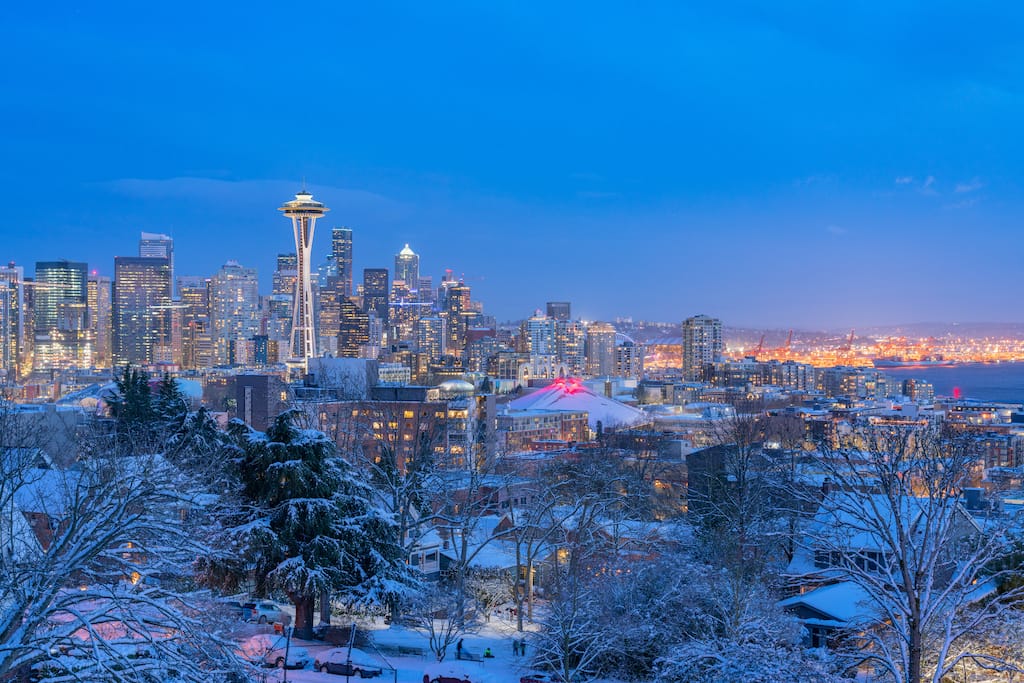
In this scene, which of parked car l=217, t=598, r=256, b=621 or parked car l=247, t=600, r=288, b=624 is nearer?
parked car l=217, t=598, r=256, b=621

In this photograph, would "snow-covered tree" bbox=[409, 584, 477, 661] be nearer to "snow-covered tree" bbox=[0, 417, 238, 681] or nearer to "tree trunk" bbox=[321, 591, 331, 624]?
"tree trunk" bbox=[321, 591, 331, 624]

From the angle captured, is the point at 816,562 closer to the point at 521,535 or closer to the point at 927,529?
the point at 521,535

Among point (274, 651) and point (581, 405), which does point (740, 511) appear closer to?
point (274, 651)

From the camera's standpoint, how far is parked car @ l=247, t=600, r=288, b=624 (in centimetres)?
2106

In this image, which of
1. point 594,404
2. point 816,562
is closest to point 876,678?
point 816,562

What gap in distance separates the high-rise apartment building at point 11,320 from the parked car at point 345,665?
162615mm

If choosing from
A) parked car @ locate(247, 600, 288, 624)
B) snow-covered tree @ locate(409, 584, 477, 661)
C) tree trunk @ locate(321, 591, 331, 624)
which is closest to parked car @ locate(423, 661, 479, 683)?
snow-covered tree @ locate(409, 584, 477, 661)

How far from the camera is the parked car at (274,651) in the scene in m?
16.4

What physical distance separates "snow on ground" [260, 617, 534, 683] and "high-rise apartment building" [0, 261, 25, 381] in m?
161

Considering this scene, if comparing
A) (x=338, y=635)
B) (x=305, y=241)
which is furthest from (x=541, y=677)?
(x=305, y=241)

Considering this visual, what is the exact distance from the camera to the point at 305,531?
2058cm

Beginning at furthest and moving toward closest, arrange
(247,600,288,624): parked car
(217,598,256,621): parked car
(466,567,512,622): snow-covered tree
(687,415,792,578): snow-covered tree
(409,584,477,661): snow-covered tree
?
(466,567,512,622): snow-covered tree → (687,415,792,578): snow-covered tree → (247,600,288,624): parked car → (409,584,477,661): snow-covered tree → (217,598,256,621): parked car

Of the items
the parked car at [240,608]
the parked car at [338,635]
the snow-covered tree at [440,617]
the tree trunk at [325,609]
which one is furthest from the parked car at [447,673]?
the parked car at [240,608]

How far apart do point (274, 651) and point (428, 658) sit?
11.3ft
